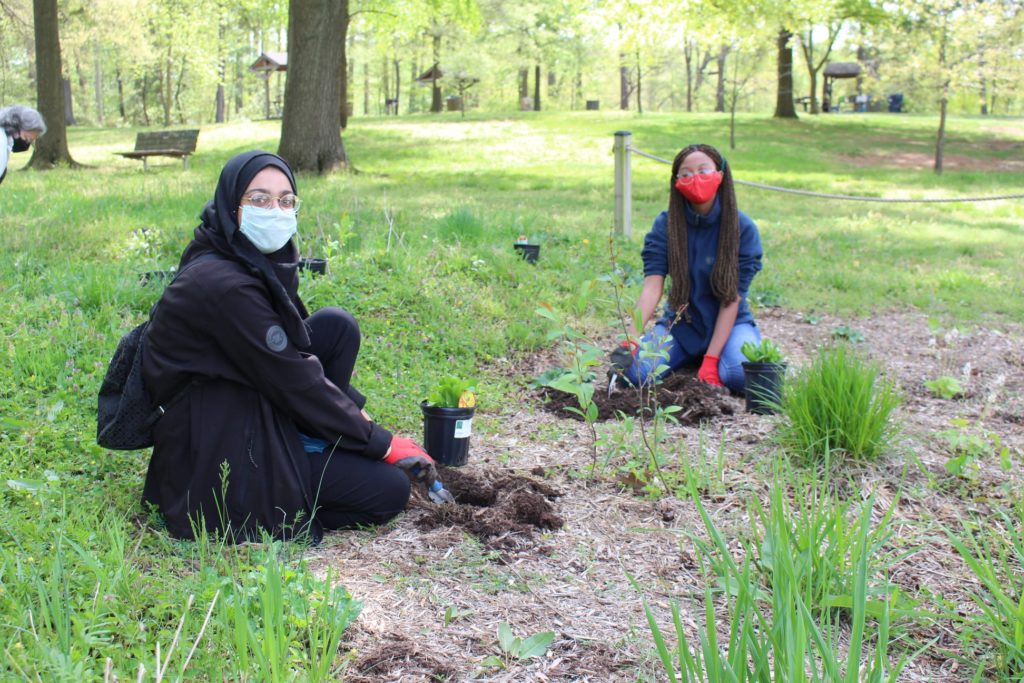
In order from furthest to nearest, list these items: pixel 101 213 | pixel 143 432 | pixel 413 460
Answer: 1. pixel 101 213
2. pixel 413 460
3. pixel 143 432

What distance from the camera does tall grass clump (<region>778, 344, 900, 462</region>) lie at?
3.63m

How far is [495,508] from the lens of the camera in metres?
3.44

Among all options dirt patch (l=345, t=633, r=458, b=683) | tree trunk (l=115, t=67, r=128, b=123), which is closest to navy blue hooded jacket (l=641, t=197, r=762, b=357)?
dirt patch (l=345, t=633, r=458, b=683)

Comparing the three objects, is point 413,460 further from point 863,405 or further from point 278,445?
point 863,405

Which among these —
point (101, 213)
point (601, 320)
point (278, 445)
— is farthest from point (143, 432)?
point (101, 213)

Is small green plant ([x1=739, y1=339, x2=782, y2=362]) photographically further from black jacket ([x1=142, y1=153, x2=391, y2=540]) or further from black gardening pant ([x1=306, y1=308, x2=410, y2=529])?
black jacket ([x1=142, y1=153, x2=391, y2=540])

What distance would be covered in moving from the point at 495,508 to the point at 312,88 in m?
10.5

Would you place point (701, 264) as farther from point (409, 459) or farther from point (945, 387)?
point (409, 459)

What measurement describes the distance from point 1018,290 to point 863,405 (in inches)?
216

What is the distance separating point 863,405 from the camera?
11.9ft

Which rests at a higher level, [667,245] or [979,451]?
[667,245]

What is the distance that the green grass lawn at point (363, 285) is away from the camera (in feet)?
8.07

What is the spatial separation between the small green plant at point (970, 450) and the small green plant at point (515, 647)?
1.96 meters

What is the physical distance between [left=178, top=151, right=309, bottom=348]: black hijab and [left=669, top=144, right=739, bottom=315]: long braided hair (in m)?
2.69
